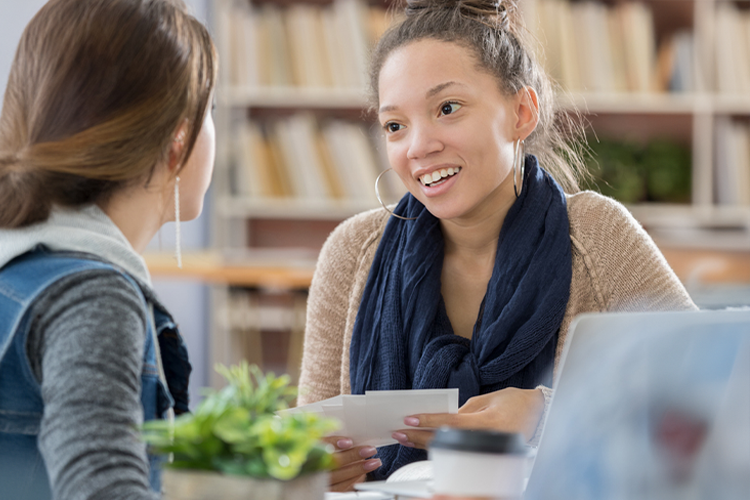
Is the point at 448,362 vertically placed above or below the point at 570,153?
below

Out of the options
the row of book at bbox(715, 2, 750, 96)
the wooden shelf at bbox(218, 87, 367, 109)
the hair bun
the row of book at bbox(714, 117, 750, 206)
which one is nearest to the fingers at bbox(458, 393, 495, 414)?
the hair bun

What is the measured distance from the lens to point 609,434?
0.63 m

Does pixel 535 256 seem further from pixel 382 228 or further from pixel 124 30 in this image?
pixel 124 30

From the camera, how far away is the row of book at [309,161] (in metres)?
3.15

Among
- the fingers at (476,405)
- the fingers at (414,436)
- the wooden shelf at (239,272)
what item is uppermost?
the fingers at (414,436)

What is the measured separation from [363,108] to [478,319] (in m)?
1.77

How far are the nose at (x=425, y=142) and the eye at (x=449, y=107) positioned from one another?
0.13 ft

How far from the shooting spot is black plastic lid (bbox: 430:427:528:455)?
1.77 ft

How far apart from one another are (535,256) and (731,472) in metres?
0.81

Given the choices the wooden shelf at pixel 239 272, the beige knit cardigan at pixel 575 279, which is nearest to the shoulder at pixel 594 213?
the beige knit cardigan at pixel 575 279

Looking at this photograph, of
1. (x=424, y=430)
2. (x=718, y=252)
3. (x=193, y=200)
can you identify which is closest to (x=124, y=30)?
(x=193, y=200)

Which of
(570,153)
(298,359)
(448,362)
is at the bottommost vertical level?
(298,359)

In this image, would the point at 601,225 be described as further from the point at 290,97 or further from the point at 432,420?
the point at 290,97

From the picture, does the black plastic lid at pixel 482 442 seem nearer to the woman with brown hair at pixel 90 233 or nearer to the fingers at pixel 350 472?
the woman with brown hair at pixel 90 233
